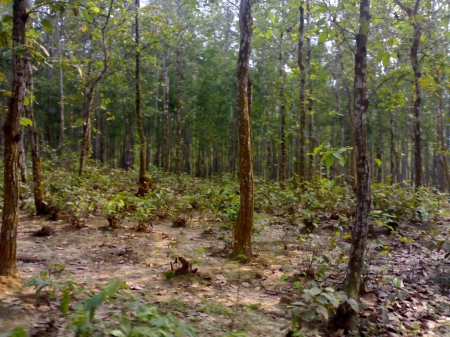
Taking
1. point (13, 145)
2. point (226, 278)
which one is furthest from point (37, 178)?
point (226, 278)

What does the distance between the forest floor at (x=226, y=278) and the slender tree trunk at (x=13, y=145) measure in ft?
1.55

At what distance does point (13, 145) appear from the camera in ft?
14.5

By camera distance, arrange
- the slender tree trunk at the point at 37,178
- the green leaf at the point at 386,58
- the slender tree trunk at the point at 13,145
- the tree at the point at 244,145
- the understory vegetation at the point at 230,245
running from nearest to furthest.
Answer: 1. the understory vegetation at the point at 230,245
2. the green leaf at the point at 386,58
3. the slender tree trunk at the point at 13,145
4. the tree at the point at 244,145
5. the slender tree trunk at the point at 37,178

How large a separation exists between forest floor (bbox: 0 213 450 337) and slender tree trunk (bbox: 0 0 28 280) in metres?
0.47

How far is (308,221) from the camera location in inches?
337

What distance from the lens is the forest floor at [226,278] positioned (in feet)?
14.4

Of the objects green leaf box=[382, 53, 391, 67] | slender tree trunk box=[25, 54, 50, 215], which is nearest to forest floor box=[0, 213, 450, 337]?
slender tree trunk box=[25, 54, 50, 215]

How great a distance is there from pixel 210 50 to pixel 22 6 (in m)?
23.0

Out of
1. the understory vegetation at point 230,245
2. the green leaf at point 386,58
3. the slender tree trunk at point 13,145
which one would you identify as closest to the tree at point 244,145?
the understory vegetation at point 230,245

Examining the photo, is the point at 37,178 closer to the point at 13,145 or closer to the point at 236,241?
the point at 13,145

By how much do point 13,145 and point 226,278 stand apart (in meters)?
3.45

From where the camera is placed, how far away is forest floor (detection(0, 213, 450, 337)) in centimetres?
439

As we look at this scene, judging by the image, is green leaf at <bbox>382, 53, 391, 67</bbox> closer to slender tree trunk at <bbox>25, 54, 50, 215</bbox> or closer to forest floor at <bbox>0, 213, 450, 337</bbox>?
forest floor at <bbox>0, 213, 450, 337</bbox>

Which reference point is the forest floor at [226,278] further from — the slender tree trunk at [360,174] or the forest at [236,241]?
the slender tree trunk at [360,174]
